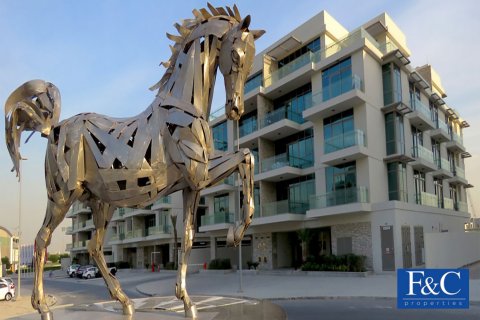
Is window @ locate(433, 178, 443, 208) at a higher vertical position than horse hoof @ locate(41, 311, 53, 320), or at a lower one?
higher

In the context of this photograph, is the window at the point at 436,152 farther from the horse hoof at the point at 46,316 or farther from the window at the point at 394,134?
the horse hoof at the point at 46,316

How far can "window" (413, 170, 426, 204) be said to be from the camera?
103ft

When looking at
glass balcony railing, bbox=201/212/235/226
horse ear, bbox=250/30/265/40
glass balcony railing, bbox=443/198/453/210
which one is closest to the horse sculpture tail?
horse ear, bbox=250/30/265/40

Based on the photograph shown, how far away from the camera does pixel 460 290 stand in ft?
24.6

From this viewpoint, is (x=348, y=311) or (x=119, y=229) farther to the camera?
(x=119, y=229)

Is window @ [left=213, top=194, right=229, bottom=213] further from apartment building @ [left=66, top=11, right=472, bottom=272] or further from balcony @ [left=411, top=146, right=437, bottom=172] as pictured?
balcony @ [left=411, top=146, right=437, bottom=172]

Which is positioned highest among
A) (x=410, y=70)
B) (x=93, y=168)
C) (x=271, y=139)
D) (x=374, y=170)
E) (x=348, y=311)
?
(x=410, y=70)

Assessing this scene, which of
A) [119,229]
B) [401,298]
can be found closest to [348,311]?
[401,298]

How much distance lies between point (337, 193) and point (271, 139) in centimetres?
949

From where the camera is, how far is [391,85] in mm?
30312

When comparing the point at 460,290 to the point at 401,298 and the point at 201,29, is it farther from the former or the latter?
the point at 201,29

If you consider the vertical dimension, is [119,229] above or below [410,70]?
below

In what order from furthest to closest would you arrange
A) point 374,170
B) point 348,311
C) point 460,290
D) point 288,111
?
point 288,111 < point 374,170 < point 348,311 < point 460,290

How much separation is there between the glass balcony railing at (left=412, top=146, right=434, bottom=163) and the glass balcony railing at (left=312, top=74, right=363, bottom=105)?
21.8 feet
